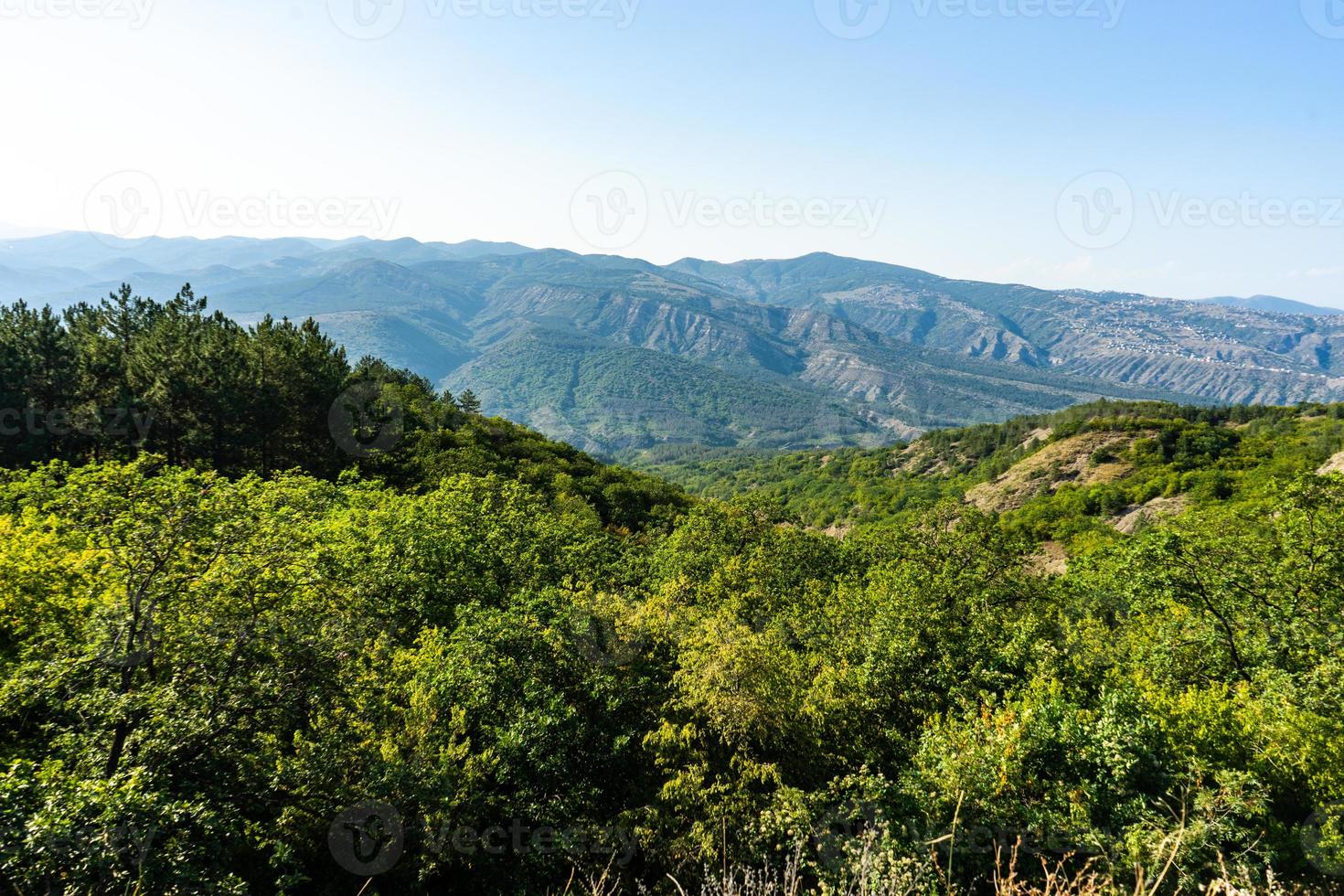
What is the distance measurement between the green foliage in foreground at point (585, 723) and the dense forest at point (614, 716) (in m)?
0.09

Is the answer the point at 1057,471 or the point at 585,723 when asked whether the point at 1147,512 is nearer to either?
the point at 1057,471

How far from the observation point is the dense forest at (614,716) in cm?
1191

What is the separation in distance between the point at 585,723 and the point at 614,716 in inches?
61.5

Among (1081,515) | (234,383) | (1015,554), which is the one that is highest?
(234,383)

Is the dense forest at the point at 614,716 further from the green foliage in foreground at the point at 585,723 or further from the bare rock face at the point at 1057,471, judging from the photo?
the bare rock face at the point at 1057,471

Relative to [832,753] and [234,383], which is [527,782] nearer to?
[832,753]

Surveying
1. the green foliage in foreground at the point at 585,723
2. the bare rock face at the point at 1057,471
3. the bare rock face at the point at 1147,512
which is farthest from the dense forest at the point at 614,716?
the bare rock face at the point at 1057,471

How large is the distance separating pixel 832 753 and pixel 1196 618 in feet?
56.9

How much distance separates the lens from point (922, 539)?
38.3 m

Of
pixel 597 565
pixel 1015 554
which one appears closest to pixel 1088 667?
pixel 1015 554

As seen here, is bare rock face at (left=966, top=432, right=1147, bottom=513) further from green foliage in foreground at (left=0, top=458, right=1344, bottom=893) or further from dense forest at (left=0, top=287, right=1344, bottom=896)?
green foliage in foreground at (left=0, top=458, right=1344, bottom=893)

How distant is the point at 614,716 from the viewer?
18.6 m

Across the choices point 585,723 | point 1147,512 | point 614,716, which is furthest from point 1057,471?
point 585,723

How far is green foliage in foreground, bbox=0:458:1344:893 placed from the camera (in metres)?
12.1
